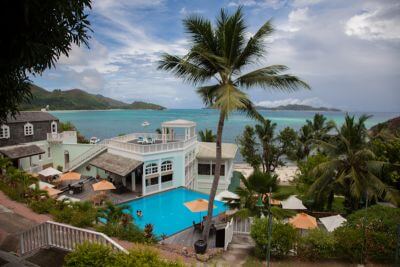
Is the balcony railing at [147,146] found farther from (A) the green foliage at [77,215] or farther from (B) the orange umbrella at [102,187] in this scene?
(A) the green foliage at [77,215]

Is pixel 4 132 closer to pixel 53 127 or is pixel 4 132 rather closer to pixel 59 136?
pixel 53 127

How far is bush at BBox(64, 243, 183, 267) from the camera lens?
6.07 meters

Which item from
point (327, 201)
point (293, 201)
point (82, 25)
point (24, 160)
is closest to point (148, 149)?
point (293, 201)

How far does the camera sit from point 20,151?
83.1ft

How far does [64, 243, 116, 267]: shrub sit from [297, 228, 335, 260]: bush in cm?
766

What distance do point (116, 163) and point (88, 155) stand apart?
6354 mm

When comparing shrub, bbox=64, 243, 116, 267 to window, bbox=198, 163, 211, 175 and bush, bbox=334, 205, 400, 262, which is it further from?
window, bbox=198, 163, 211, 175

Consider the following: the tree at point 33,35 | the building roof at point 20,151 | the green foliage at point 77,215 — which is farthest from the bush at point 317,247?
the building roof at point 20,151

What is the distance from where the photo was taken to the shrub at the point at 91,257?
20.2 ft

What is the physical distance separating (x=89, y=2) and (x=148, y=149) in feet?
56.4

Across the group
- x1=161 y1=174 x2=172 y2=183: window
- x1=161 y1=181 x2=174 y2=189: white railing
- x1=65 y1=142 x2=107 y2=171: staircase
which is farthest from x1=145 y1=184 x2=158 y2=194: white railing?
x1=65 y1=142 x2=107 y2=171: staircase

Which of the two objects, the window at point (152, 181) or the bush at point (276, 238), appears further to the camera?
the window at point (152, 181)

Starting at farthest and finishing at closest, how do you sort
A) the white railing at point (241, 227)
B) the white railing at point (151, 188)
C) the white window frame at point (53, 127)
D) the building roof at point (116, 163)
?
the white window frame at point (53, 127) < the white railing at point (151, 188) < the building roof at point (116, 163) < the white railing at point (241, 227)

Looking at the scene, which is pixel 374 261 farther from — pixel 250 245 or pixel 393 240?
pixel 250 245
